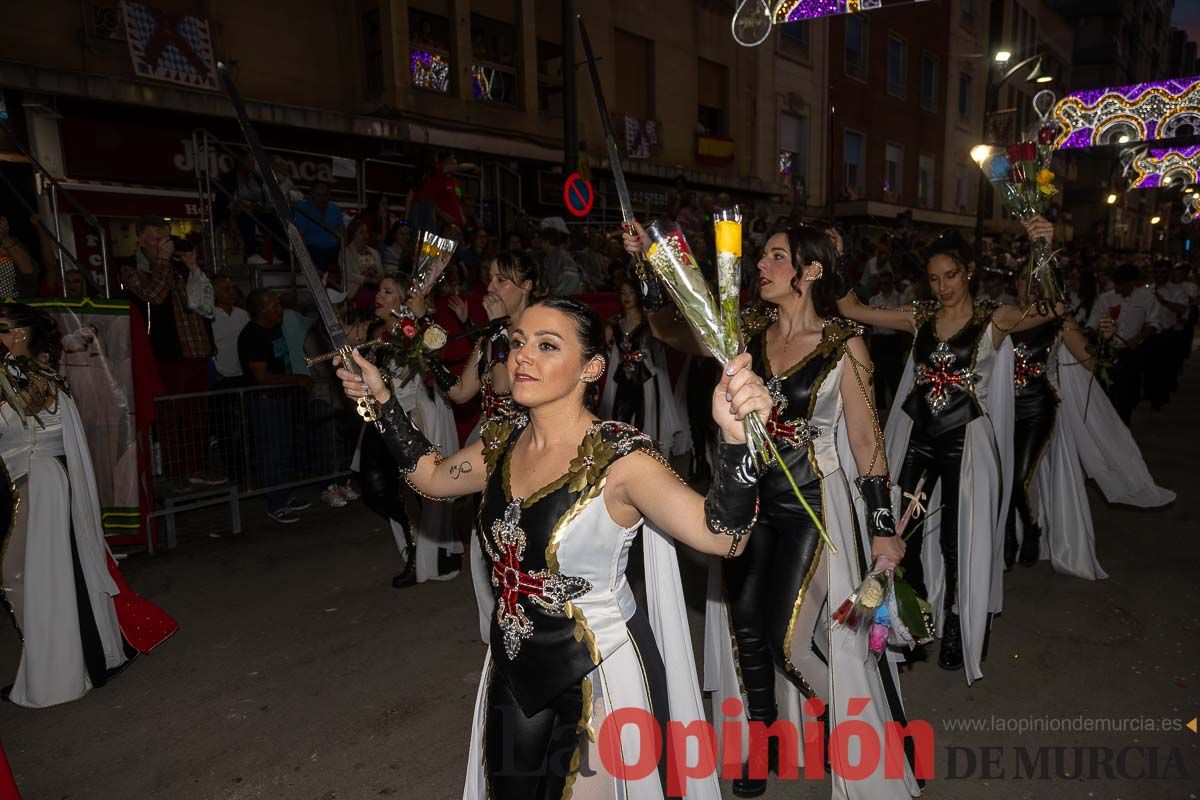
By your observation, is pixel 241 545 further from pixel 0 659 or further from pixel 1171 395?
pixel 1171 395

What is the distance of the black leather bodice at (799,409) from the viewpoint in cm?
322

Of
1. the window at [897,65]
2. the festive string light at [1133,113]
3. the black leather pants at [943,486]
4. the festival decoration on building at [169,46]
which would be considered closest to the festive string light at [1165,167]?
the festive string light at [1133,113]

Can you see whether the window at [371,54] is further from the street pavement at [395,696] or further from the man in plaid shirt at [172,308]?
the street pavement at [395,696]

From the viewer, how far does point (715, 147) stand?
20.5m

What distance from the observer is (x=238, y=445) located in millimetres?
6715

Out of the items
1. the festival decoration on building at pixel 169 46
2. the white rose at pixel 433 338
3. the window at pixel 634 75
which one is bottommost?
the white rose at pixel 433 338

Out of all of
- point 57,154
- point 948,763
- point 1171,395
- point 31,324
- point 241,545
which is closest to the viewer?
point 948,763

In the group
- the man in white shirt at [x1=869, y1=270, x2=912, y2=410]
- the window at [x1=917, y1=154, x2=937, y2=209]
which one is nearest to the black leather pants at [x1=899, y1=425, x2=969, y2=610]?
the man in white shirt at [x1=869, y1=270, x2=912, y2=410]

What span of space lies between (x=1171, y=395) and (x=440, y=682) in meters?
14.9

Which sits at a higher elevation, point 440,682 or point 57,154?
point 57,154

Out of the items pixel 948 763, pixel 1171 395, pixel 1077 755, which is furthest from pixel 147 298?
pixel 1171 395

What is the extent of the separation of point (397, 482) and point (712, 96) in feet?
60.9

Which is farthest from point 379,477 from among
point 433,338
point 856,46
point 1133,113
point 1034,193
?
point 856,46

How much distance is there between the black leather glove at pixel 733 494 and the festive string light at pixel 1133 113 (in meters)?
19.3
